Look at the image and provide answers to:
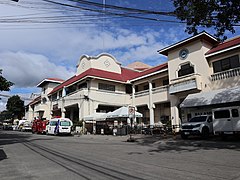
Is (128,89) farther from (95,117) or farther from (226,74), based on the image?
(226,74)

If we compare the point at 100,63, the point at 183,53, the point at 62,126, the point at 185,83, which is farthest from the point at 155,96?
the point at 62,126

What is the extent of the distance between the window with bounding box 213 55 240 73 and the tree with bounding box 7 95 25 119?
68.8 meters

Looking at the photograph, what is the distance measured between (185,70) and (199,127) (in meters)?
8.69

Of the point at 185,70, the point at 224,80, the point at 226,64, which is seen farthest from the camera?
the point at 185,70

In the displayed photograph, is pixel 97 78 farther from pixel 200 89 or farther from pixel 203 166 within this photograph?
pixel 203 166

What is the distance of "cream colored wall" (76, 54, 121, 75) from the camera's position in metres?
33.2

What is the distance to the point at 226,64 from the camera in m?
20.5

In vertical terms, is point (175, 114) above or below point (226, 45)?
below

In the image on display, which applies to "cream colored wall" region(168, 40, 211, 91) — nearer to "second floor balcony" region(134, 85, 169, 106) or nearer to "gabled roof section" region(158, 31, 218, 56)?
"gabled roof section" region(158, 31, 218, 56)

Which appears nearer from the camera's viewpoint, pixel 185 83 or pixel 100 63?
pixel 185 83

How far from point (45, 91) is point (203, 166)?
47192 mm

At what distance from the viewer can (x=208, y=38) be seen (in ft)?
72.3

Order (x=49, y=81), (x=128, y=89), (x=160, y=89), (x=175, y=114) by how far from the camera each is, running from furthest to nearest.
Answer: (x=49, y=81)
(x=128, y=89)
(x=160, y=89)
(x=175, y=114)

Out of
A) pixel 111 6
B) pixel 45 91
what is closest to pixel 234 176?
pixel 111 6
